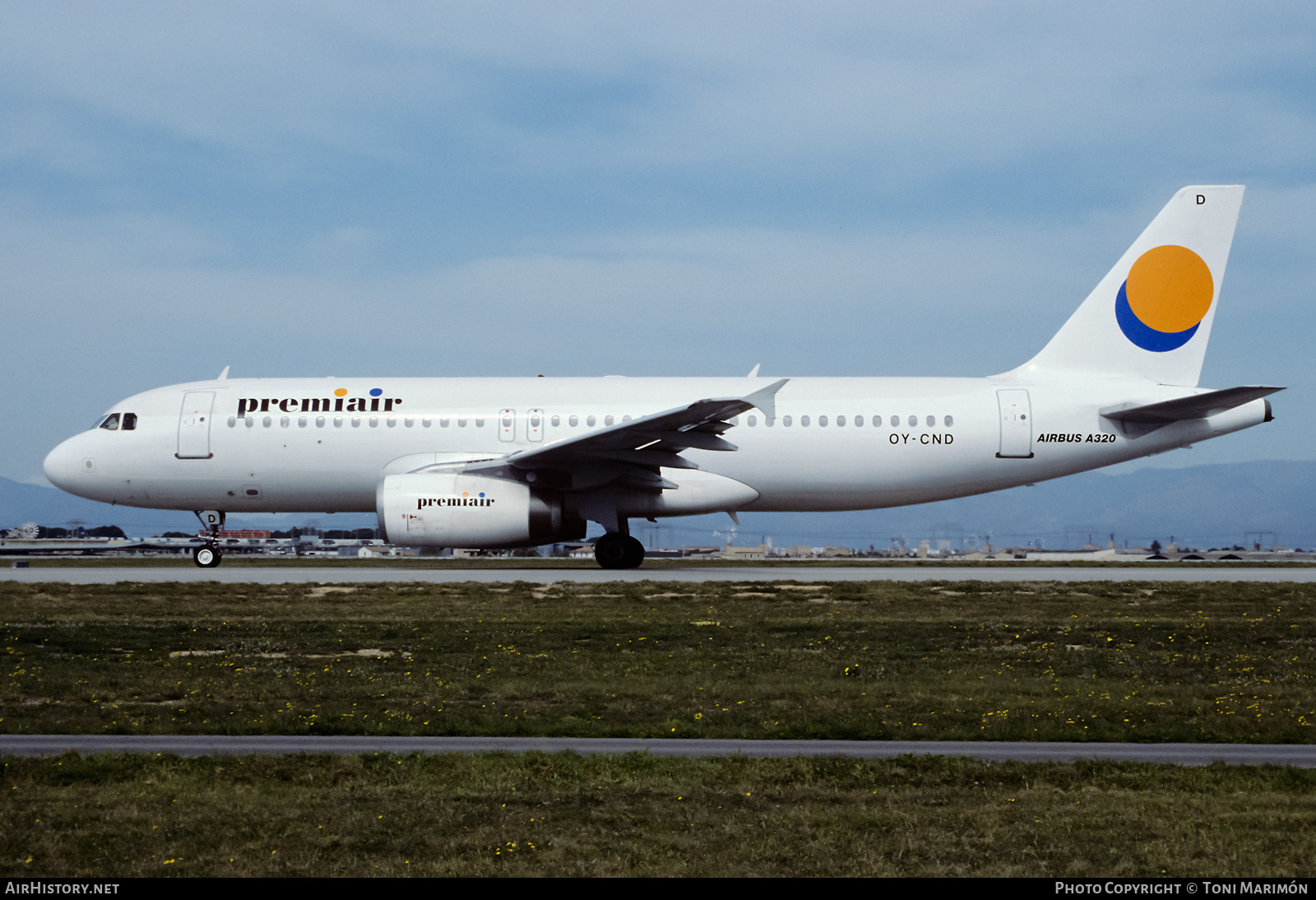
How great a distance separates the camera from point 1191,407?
22.5 m

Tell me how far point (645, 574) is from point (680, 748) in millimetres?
14633

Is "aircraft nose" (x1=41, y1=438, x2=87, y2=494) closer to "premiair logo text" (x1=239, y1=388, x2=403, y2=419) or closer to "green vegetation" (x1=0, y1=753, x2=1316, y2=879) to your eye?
"premiair logo text" (x1=239, y1=388, x2=403, y2=419)

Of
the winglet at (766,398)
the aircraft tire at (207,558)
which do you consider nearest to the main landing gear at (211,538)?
the aircraft tire at (207,558)

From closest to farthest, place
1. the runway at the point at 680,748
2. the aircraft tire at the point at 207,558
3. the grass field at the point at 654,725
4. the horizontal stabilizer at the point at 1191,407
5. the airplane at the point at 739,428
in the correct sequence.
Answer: the grass field at the point at 654,725
the runway at the point at 680,748
the horizontal stabilizer at the point at 1191,407
the airplane at the point at 739,428
the aircraft tire at the point at 207,558

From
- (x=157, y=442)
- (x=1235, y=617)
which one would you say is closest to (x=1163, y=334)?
(x=1235, y=617)

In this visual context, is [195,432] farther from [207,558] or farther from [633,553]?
[633,553]

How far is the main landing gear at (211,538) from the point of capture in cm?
2462

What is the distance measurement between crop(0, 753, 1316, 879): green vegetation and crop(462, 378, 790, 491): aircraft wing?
541 inches

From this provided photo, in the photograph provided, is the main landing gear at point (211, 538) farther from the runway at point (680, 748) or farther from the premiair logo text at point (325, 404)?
the runway at point (680, 748)

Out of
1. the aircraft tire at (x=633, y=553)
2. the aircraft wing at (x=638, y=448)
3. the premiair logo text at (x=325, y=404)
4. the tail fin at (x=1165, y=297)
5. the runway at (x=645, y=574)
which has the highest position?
the tail fin at (x=1165, y=297)

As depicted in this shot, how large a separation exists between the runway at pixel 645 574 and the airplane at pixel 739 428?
50.4 inches

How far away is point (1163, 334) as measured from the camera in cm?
2427

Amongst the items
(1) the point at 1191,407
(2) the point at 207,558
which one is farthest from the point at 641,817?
(2) the point at 207,558

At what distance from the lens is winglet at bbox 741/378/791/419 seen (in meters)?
20.7
